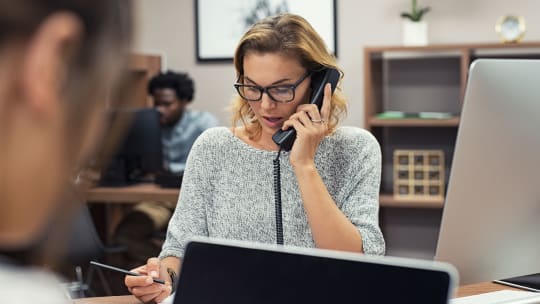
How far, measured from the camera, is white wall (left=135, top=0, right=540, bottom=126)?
4406mm

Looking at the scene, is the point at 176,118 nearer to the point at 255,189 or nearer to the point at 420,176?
the point at 420,176

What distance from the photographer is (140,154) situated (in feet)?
13.4

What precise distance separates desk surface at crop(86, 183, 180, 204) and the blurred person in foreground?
11.2 ft

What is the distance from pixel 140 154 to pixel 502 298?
296 centimetres

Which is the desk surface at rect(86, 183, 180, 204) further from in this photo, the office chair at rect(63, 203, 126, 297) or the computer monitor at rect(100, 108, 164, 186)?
the office chair at rect(63, 203, 126, 297)

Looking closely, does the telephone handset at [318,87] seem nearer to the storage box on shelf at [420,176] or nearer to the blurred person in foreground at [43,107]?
the blurred person in foreground at [43,107]

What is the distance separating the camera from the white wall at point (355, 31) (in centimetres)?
441

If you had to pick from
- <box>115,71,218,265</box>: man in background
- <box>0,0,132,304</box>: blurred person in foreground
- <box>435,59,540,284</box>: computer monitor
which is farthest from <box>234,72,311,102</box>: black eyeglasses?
<box>115,71,218,265</box>: man in background

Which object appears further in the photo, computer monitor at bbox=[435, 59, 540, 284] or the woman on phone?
the woman on phone

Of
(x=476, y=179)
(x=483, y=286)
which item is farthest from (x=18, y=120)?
(x=483, y=286)

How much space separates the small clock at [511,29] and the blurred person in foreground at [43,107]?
13.0ft

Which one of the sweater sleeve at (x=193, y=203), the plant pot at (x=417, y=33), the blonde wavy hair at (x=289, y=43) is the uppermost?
the plant pot at (x=417, y=33)

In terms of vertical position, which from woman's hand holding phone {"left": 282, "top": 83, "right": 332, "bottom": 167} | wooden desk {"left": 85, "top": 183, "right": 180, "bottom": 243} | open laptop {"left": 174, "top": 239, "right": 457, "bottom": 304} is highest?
woman's hand holding phone {"left": 282, "top": 83, "right": 332, "bottom": 167}

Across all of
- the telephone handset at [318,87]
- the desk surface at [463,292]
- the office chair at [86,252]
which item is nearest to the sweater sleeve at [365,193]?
the telephone handset at [318,87]
